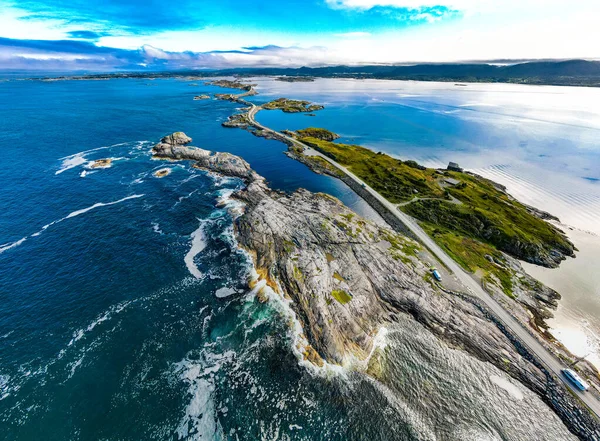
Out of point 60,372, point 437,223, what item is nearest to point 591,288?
point 437,223

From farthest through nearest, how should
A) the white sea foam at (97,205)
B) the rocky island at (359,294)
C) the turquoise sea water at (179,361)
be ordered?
1. the white sea foam at (97,205)
2. the rocky island at (359,294)
3. the turquoise sea water at (179,361)

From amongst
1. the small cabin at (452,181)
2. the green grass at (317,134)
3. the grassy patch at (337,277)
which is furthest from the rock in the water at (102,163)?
the small cabin at (452,181)

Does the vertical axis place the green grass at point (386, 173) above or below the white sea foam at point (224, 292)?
above

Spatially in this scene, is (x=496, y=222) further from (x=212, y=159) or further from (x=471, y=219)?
(x=212, y=159)

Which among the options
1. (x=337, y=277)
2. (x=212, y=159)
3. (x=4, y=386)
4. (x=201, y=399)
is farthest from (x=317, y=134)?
(x=4, y=386)

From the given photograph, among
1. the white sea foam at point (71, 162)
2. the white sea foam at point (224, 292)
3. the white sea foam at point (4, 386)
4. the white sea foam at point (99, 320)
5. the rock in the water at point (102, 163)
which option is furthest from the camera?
the rock in the water at point (102, 163)

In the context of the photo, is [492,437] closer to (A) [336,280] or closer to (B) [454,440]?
(B) [454,440]

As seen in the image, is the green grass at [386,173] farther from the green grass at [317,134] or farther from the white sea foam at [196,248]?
the white sea foam at [196,248]

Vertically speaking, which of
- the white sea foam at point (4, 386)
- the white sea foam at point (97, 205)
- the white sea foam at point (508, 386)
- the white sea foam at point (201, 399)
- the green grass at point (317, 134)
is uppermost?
the green grass at point (317, 134)

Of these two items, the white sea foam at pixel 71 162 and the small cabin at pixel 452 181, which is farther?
the small cabin at pixel 452 181
